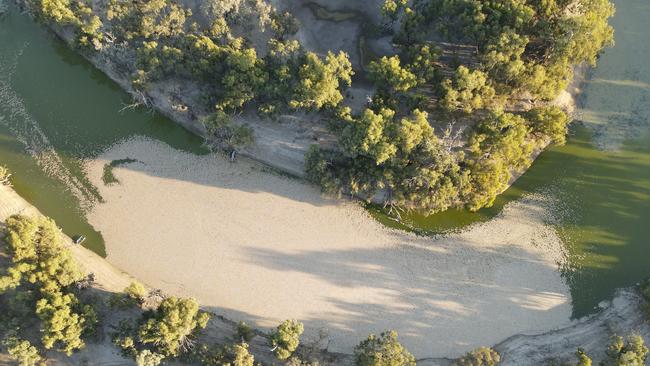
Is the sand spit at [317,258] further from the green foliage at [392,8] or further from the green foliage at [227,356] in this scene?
the green foliage at [392,8]

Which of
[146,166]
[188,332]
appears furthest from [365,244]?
[146,166]

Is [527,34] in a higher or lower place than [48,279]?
higher

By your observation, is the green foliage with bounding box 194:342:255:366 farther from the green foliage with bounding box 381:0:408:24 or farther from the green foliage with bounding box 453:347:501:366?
the green foliage with bounding box 381:0:408:24

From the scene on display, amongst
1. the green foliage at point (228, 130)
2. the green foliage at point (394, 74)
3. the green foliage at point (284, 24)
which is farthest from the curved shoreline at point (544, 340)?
the green foliage at point (284, 24)

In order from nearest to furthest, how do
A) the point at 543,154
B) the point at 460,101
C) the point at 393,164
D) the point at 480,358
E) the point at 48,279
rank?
1. the point at 480,358
2. the point at 48,279
3. the point at 393,164
4. the point at 460,101
5. the point at 543,154

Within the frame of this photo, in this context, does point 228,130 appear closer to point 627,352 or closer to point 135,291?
point 135,291

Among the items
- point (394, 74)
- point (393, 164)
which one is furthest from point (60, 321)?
point (394, 74)
